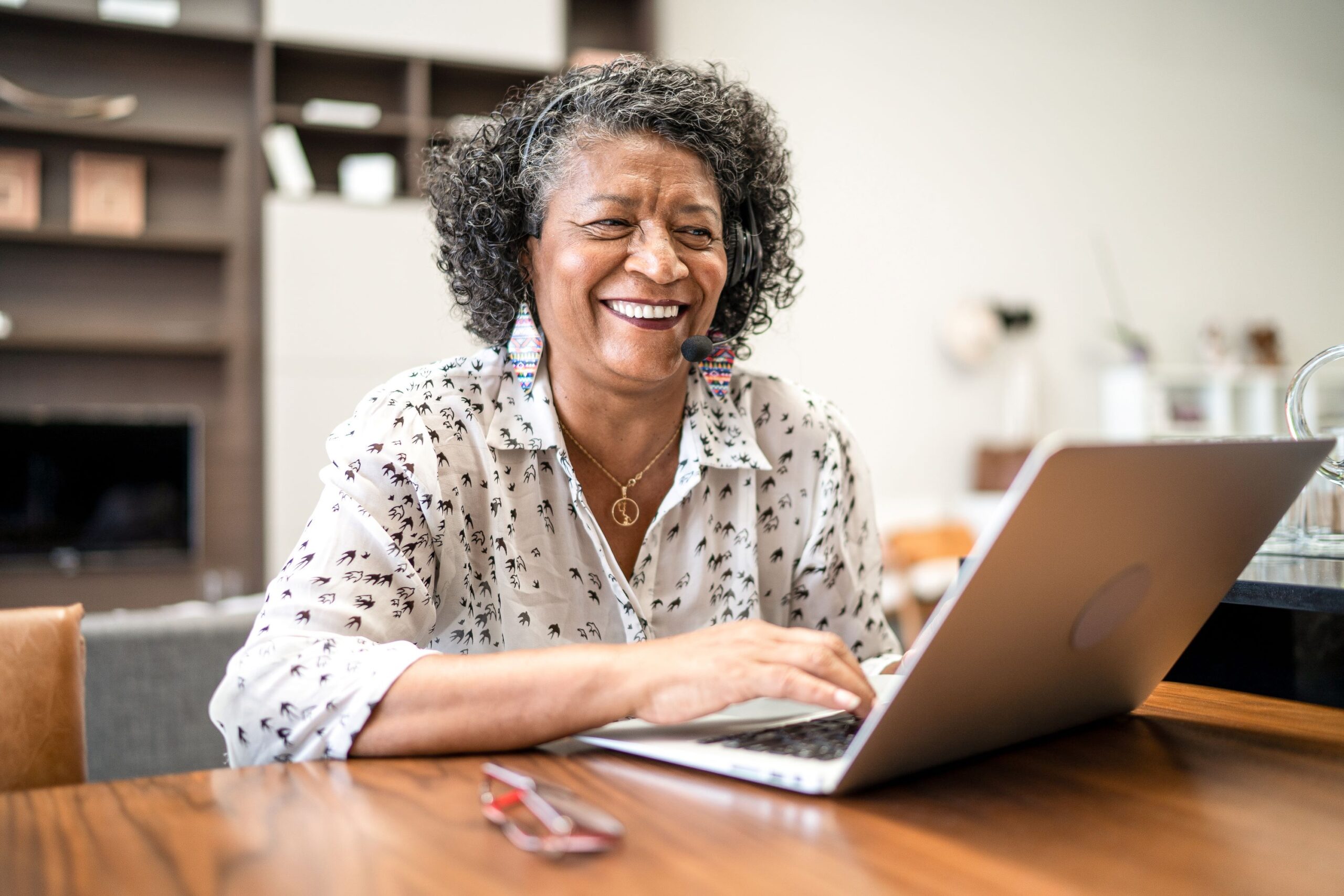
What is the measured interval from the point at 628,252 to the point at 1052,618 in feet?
2.37

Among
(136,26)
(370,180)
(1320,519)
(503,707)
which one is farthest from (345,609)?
(136,26)

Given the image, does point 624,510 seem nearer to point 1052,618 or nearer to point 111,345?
point 1052,618

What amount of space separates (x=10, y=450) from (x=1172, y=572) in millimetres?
3633

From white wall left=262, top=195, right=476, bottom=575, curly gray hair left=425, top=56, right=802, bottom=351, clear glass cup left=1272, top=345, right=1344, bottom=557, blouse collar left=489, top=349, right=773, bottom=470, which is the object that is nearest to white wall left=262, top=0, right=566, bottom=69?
white wall left=262, top=195, right=476, bottom=575

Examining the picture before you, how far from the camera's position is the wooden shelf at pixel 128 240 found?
3367 mm

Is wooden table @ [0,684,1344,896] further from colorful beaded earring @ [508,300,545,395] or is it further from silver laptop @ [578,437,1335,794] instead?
colorful beaded earring @ [508,300,545,395]

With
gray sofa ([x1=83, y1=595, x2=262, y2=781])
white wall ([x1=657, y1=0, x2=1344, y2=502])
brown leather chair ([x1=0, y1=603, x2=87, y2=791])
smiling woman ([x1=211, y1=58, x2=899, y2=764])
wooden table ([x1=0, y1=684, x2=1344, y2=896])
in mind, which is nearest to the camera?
wooden table ([x1=0, y1=684, x2=1344, y2=896])

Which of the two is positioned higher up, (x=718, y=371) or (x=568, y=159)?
(x=568, y=159)

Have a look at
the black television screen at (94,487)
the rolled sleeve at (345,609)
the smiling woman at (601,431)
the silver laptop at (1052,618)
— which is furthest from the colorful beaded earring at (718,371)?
the black television screen at (94,487)

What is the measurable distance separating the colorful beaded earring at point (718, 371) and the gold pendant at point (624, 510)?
17cm

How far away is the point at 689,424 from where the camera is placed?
128 centimetres

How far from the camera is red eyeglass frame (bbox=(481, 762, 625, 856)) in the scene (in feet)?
1.71

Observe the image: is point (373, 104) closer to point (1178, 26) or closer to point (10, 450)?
point (10, 450)

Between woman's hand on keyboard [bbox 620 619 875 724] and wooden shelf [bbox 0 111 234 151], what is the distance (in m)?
3.37
